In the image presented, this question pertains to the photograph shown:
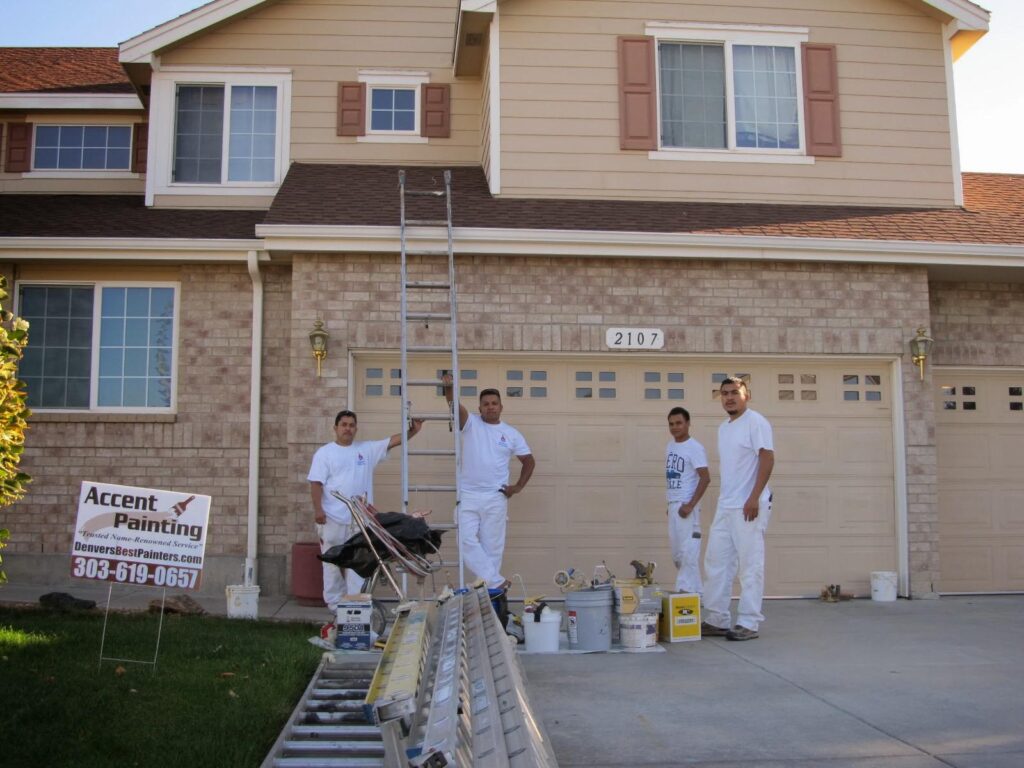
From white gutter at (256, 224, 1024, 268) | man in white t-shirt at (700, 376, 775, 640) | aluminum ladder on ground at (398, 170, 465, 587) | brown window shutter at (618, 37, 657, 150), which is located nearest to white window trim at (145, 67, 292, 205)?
white gutter at (256, 224, 1024, 268)

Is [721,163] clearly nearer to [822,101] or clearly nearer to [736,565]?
[822,101]

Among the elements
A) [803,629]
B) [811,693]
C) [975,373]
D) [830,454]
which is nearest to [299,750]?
[811,693]

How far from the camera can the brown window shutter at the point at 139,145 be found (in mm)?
12266

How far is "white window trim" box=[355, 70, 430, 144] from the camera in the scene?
1190 centimetres

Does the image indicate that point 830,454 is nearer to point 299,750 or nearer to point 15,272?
point 299,750

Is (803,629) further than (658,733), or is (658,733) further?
(803,629)

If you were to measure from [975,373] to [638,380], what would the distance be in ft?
12.6

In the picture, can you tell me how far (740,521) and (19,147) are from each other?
32.0ft

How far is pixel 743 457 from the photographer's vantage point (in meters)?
7.80

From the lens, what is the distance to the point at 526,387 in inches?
396

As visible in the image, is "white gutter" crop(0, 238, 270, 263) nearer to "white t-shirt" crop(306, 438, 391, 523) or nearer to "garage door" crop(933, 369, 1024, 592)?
"white t-shirt" crop(306, 438, 391, 523)

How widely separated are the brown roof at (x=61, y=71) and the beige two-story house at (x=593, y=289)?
1.58 m

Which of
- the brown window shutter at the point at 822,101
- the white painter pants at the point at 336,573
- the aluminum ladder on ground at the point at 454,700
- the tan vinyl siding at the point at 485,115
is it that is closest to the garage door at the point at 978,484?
the brown window shutter at the point at 822,101

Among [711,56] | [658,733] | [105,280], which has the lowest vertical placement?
[658,733]
